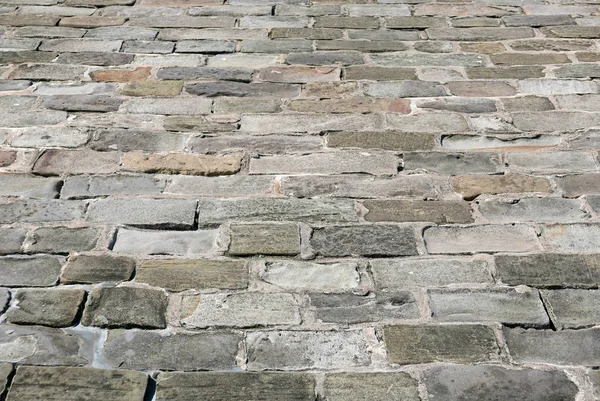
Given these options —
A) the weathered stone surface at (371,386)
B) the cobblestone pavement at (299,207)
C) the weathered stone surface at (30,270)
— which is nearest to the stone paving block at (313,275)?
the cobblestone pavement at (299,207)

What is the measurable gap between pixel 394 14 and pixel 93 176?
5.05ft

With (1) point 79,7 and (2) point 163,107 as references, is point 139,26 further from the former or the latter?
(2) point 163,107

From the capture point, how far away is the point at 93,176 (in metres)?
1.99

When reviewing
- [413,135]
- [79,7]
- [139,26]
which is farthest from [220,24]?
[413,135]

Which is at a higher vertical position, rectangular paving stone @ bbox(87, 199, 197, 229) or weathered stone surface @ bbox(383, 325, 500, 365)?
rectangular paving stone @ bbox(87, 199, 197, 229)

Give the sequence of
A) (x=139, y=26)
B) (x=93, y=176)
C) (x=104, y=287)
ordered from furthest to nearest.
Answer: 1. (x=139, y=26)
2. (x=93, y=176)
3. (x=104, y=287)

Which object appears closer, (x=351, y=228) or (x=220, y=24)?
(x=351, y=228)

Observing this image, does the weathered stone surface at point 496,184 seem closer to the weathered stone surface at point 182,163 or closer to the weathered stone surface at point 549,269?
the weathered stone surface at point 549,269

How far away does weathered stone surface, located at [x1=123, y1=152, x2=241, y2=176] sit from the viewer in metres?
2.02

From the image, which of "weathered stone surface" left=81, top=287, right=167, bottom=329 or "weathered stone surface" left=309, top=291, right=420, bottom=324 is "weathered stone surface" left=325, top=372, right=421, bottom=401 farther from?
"weathered stone surface" left=81, top=287, right=167, bottom=329

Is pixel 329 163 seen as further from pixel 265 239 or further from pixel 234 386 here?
pixel 234 386

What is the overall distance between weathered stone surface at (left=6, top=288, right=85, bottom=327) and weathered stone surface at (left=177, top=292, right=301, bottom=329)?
0.24m

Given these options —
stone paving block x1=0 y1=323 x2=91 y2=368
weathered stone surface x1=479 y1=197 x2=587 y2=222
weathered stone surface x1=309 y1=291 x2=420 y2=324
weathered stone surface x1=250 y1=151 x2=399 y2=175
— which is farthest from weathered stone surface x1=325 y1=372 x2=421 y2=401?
weathered stone surface x1=250 y1=151 x2=399 y2=175

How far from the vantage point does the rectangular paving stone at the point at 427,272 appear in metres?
1.64
